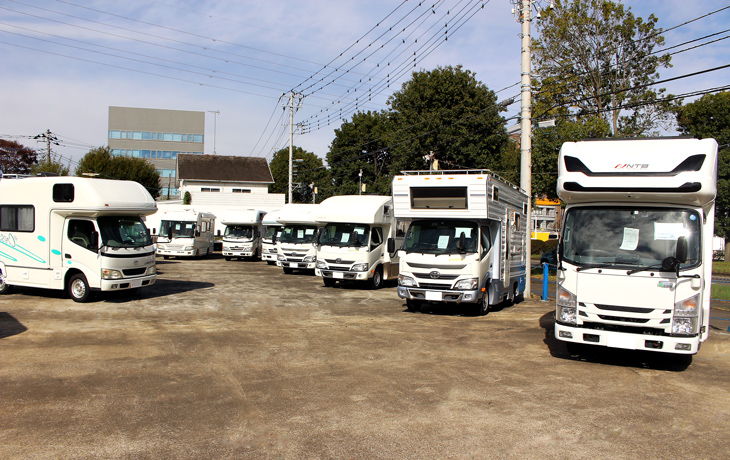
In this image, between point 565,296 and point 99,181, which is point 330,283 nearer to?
point 99,181

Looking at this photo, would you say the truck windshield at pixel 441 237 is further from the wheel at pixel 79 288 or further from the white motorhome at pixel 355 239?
the wheel at pixel 79 288

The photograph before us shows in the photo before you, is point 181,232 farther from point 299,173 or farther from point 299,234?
point 299,173

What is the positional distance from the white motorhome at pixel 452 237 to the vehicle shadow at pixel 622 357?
9.17 feet

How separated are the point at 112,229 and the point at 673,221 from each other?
1265cm

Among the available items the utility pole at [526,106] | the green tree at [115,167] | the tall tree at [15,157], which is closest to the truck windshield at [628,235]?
the utility pole at [526,106]

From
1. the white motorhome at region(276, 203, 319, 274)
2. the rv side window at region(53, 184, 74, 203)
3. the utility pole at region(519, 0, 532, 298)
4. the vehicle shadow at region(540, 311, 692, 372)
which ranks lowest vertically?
the vehicle shadow at region(540, 311, 692, 372)

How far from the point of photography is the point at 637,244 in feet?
27.1

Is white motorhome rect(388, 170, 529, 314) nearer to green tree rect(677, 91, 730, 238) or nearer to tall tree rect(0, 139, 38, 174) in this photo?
green tree rect(677, 91, 730, 238)

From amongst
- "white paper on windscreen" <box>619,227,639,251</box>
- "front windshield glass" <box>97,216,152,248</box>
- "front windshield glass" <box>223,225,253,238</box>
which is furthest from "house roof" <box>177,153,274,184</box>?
"white paper on windscreen" <box>619,227,639,251</box>

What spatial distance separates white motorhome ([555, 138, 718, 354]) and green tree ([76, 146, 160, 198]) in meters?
50.6

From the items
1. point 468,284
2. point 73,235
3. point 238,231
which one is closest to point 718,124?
point 238,231

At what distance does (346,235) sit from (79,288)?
325 inches

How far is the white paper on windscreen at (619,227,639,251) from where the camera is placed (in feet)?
27.2

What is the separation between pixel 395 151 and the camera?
42.5 m
